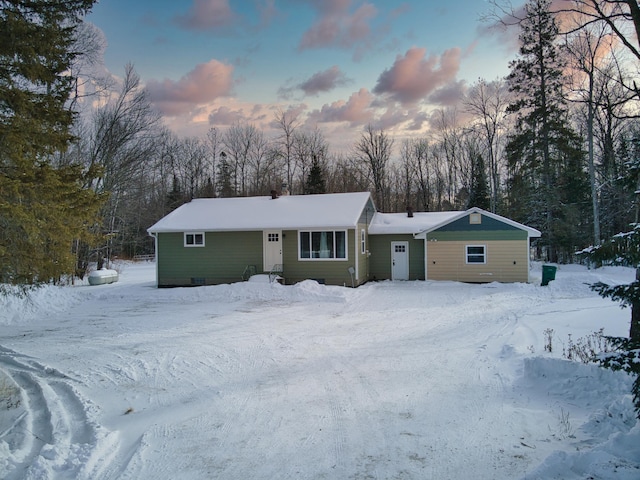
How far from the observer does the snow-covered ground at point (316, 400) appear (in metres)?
3.61

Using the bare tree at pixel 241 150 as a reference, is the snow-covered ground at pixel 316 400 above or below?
below

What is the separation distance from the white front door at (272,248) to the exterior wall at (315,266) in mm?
194

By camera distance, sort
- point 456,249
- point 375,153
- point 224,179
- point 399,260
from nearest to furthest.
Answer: point 456,249 < point 399,260 < point 375,153 < point 224,179

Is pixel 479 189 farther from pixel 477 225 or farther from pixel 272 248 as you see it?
pixel 272 248

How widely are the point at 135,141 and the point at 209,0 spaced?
1540 cm

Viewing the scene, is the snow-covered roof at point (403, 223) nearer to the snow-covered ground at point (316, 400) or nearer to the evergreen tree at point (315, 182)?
the snow-covered ground at point (316, 400)

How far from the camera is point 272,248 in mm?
17188

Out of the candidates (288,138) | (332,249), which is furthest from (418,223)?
(288,138)

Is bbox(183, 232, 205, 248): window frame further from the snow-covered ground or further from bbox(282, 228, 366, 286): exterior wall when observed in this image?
the snow-covered ground

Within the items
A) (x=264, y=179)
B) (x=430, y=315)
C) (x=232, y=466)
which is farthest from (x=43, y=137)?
(x=264, y=179)

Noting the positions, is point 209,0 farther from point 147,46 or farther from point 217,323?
point 217,323

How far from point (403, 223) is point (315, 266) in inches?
219

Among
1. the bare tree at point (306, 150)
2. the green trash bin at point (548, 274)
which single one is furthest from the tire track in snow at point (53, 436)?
the bare tree at point (306, 150)

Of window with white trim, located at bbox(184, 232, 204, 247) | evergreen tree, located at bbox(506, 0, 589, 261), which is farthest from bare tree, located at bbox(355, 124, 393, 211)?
window with white trim, located at bbox(184, 232, 204, 247)
